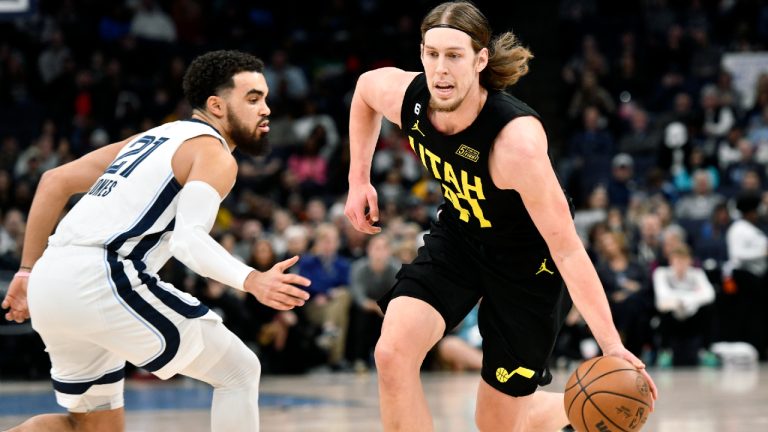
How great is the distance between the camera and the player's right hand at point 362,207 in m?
5.36

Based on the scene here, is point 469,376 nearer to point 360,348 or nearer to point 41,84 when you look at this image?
point 360,348

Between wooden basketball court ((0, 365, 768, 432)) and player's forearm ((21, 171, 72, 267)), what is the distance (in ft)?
8.68

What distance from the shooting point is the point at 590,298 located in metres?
4.45

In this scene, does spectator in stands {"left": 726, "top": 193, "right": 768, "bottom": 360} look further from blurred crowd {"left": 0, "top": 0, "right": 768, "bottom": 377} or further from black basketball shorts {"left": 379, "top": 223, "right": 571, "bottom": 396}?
black basketball shorts {"left": 379, "top": 223, "right": 571, "bottom": 396}

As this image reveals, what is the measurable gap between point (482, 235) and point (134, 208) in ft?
5.00

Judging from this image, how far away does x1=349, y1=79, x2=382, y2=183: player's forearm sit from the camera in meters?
5.46

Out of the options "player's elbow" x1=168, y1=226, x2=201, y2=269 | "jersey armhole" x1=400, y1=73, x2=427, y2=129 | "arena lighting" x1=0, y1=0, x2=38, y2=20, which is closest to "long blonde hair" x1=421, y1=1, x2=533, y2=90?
"jersey armhole" x1=400, y1=73, x2=427, y2=129

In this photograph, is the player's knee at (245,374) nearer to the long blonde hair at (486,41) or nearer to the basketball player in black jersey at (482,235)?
the basketball player in black jersey at (482,235)

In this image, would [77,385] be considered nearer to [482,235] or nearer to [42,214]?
[42,214]

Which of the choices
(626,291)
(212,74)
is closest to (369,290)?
(626,291)

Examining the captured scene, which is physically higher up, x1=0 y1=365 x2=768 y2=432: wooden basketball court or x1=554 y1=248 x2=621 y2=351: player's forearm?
x1=554 y1=248 x2=621 y2=351: player's forearm

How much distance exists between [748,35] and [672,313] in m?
7.11

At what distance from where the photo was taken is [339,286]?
39.5 feet

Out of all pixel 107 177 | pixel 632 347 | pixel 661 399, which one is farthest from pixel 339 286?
pixel 107 177
